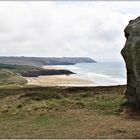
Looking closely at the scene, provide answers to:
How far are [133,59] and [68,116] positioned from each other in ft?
14.6

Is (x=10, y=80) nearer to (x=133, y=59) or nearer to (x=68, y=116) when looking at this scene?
(x=68, y=116)

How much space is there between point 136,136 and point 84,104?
947 centimetres

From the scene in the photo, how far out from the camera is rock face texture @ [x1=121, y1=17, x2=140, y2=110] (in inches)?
811

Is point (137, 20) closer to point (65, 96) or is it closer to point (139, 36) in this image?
point (139, 36)

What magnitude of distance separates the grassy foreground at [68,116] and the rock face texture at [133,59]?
2.88ft

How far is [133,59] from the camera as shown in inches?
819

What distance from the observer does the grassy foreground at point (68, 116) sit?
16.1 m

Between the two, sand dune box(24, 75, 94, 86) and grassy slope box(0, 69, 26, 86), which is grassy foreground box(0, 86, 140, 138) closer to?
grassy slope box(0, 69, 26, 86)

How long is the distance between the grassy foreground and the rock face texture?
Answer: 0.88m

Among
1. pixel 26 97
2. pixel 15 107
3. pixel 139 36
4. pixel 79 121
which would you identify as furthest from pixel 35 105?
pixel 139 36

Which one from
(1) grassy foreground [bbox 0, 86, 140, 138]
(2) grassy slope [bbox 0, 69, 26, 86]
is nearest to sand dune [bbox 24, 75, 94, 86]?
(2) grassy slope [bbox 0, 69, 26, 86]

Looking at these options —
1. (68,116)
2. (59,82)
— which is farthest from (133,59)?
(59,82)

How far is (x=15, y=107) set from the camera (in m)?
24.1

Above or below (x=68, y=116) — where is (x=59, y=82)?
below
